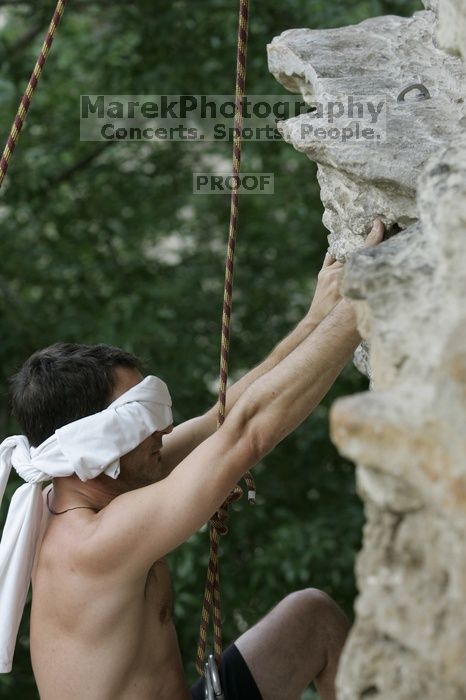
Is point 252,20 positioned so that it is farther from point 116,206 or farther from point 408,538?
point 408,538

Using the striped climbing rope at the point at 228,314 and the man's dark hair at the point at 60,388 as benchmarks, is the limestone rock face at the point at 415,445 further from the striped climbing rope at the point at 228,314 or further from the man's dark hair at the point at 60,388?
the man's dark hair at the point at 60,388

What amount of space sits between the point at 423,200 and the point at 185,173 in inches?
129

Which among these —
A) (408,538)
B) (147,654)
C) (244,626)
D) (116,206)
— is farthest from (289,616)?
(116,206)

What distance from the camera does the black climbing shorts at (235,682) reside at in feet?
8.63

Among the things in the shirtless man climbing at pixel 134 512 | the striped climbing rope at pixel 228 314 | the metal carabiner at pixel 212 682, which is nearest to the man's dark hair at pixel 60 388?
the shirtless man climbing at pixel 134 512

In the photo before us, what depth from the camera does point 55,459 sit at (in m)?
2.32

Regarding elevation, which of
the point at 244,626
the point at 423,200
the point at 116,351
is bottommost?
the point at 244,626

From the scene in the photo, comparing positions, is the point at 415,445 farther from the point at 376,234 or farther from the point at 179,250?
the point at 179,250

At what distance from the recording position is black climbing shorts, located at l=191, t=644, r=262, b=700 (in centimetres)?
263

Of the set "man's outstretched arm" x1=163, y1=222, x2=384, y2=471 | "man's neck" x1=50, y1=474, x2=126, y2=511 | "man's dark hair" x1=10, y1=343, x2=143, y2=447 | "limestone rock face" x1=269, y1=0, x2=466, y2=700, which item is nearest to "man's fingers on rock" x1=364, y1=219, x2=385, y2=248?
"man's outstretched arm" x1=163, y1=222, x2=384, y2=471

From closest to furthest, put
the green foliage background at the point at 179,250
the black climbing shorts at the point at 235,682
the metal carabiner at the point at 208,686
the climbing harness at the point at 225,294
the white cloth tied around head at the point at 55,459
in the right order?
1. the white cloth tied around head at the point at 55,459
2. the climbing harness at the point at 225,294
3. the metal carabiner at the point at 208,686
4. the black climbing shorts at the point at 235,682
5. the green foliage background at the point at 179,250

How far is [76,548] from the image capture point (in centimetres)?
225

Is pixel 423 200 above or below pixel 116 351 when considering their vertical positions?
above

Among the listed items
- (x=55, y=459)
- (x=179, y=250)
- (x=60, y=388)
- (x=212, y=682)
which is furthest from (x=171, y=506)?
(x=179, y=250)
